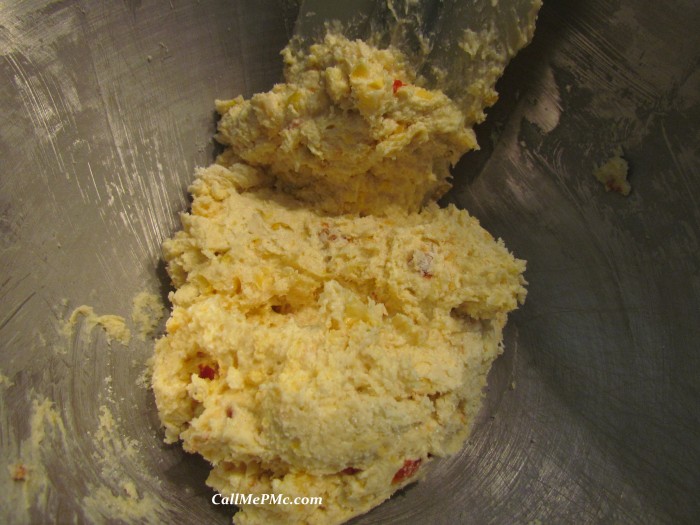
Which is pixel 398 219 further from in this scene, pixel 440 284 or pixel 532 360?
pixel 532 360

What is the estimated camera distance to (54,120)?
1.68 meters

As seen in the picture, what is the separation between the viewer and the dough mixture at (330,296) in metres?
1.53

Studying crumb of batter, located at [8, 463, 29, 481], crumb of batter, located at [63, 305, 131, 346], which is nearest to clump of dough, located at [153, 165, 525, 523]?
crumb of batter, located at [63, 305, 131, 346]

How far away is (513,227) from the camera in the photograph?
7.01ft

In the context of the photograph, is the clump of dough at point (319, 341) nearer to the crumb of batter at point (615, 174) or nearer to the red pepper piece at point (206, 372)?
the red pepper piece at point (206, 372)

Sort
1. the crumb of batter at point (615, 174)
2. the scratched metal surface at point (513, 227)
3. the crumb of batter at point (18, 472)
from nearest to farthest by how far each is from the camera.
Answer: the crumb of batter at point (18, 472)
the scratched metal surface at point (513, 227)
the crumb of batter at point (615, 174)

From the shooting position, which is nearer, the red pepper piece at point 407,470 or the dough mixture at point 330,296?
the dough mixture at point 330,296

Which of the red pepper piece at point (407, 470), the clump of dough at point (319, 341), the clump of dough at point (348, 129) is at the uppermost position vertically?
the clump of dough at point (348, 129)

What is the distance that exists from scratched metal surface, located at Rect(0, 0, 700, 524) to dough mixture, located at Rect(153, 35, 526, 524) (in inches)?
7.1

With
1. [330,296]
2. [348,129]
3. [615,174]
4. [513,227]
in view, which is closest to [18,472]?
[330,296]

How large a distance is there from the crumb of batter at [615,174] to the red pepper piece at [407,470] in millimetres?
1185

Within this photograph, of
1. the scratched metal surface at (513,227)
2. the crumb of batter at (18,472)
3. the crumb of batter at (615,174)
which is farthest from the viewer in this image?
the crumb of batter at (615,174)

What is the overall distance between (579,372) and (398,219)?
35.7 inches

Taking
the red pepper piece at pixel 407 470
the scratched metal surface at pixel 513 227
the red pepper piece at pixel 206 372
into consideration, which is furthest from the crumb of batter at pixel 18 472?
the red pepper piece at pixel 407 470
